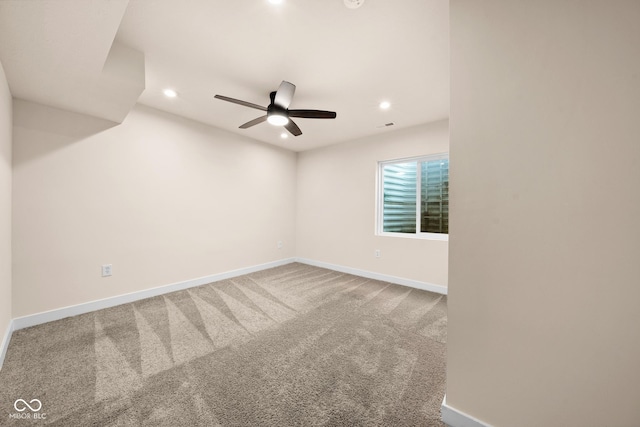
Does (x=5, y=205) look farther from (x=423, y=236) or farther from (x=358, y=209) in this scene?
(x=423, y=236)

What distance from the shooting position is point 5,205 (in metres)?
2.00

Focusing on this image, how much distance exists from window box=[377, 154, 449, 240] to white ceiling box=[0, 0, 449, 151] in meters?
1.12

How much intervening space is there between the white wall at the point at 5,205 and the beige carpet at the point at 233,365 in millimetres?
323

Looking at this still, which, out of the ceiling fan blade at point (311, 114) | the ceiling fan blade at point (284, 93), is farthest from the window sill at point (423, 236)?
the ceiling fan blade at point (284, 93)

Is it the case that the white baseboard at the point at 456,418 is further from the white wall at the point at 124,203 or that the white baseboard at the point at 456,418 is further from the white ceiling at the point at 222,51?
the white wall at the point at 124,203

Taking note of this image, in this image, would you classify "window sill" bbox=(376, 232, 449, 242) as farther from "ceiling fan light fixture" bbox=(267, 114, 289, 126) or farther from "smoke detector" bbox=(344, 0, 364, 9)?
"smoke detector" bbox=(344, 0, 364, 9)

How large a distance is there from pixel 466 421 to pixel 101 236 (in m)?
3.81

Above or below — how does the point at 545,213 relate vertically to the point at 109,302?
above

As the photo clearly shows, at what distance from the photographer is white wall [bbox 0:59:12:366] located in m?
1.85

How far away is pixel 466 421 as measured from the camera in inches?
48.4

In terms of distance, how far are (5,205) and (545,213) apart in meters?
3.88

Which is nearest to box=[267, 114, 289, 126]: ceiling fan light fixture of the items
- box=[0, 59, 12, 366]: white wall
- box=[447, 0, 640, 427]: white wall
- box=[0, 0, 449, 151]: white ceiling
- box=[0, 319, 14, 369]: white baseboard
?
box=[0, 0, 449, 151]: white ceiling

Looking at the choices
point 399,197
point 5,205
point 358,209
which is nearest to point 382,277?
point 358,209

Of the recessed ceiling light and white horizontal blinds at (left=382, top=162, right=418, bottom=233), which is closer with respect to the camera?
the recessed ceiling light
